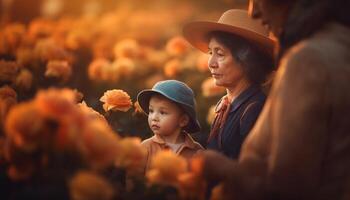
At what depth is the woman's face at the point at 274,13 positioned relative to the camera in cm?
351

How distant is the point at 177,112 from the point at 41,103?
7.19 feet

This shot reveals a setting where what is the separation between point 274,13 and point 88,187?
123 centimetres

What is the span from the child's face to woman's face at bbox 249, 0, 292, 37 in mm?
1459

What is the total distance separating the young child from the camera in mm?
4945

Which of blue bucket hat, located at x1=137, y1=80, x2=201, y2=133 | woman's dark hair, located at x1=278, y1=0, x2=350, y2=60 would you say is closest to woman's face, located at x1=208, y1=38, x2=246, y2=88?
blue bucket hat, located at x1=137, y1=80, x2=201, y2=133

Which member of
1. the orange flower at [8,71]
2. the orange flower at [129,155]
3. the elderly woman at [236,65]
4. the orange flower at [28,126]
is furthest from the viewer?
the orange flower at [8,71]

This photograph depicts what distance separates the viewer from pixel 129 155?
334 cm

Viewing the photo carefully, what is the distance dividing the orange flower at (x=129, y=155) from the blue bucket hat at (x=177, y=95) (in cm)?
147

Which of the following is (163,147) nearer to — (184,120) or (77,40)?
(184,120)

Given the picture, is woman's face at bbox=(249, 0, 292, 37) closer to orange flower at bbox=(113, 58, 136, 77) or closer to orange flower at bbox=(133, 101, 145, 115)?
orange flower at bbox=(133, 101, 145, 115)

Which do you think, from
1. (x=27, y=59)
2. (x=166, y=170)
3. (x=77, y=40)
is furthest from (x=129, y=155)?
(x=77, y=40)

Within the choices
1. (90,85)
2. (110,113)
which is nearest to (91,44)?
(90,85)

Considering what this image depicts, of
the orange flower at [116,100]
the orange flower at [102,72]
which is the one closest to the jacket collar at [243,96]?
the orange flower at [116,100]

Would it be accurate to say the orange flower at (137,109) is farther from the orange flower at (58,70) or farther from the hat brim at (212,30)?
the orange flower at (58,70)
